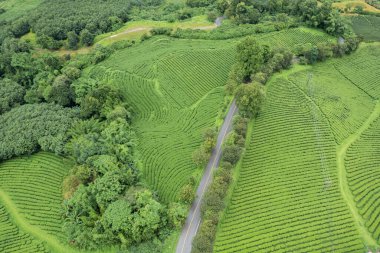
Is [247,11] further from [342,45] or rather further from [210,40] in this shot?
[342,45]

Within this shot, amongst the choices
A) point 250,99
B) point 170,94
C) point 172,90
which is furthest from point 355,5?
point 170,94

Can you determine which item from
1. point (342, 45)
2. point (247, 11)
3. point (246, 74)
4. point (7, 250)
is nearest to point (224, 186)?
point (246, 74)

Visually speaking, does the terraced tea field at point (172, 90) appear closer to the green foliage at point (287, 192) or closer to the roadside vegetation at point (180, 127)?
the roadside vegetation at point (180, 127)

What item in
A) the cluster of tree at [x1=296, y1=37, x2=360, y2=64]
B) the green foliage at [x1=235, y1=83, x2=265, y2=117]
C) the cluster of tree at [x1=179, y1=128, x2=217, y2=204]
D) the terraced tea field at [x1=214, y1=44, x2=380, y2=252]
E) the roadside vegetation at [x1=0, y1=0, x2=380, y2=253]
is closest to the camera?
the terraced tea field at [x1=214, y1=44, x2=380, y2=252]

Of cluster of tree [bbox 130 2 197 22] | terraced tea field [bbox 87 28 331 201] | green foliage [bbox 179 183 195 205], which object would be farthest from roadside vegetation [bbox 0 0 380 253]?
cluster of tree [bbox 130 2 197 22]

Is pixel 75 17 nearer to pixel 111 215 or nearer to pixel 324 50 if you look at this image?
pixel 324 50

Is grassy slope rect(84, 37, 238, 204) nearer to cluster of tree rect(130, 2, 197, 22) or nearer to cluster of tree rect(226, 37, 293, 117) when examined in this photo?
cluster of tree rect(226, 37, 293, 117)

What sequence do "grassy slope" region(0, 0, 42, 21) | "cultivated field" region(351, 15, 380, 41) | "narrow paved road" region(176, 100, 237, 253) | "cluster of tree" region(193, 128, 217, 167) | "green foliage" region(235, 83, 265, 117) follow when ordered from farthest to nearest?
"grassy slope" region(0, 0, 42, 21), "cultivated field" region(351, 15, 380, 41), "green foliage" region(235, 83, 265, 117), "cluster of tree" region(193, 128, 217, 167), "narrow paved road" region(176, 100, 237, 253)
